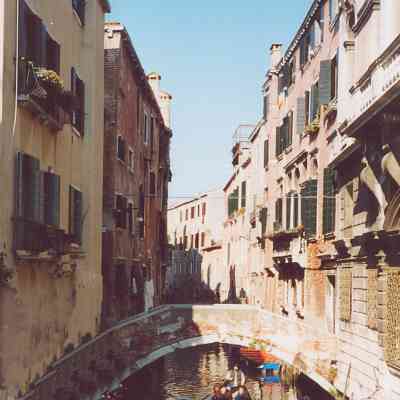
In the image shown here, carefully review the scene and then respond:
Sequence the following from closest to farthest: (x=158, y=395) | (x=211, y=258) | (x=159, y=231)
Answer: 1. (x=158, y=395)
2. (x=159, y=231)
3. (x=211, y=258)

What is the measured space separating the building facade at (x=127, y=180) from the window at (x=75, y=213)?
4.35m

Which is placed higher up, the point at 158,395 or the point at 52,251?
the point at 52,251

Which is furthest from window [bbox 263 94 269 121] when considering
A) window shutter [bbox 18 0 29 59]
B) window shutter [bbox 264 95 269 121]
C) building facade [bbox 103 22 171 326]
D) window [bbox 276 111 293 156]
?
window shutter [bbox 18 0 29 59]

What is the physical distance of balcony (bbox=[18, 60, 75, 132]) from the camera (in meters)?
11.7

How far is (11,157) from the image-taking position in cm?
1136

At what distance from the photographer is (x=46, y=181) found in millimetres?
13148

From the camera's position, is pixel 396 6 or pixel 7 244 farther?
pixel 396 6

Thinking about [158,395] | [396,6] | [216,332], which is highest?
[396,6]

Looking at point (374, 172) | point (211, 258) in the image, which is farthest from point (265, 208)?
point (211, 258)

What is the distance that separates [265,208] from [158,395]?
8.63 meters

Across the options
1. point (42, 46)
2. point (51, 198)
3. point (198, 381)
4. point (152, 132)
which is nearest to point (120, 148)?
point (198, 381)

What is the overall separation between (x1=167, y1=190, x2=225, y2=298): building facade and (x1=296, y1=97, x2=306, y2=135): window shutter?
84.9 feet

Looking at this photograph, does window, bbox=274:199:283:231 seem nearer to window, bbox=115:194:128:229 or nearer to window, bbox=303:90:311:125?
window, bbox=303:90:311:125

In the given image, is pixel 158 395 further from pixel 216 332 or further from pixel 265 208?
pixel 265 208
